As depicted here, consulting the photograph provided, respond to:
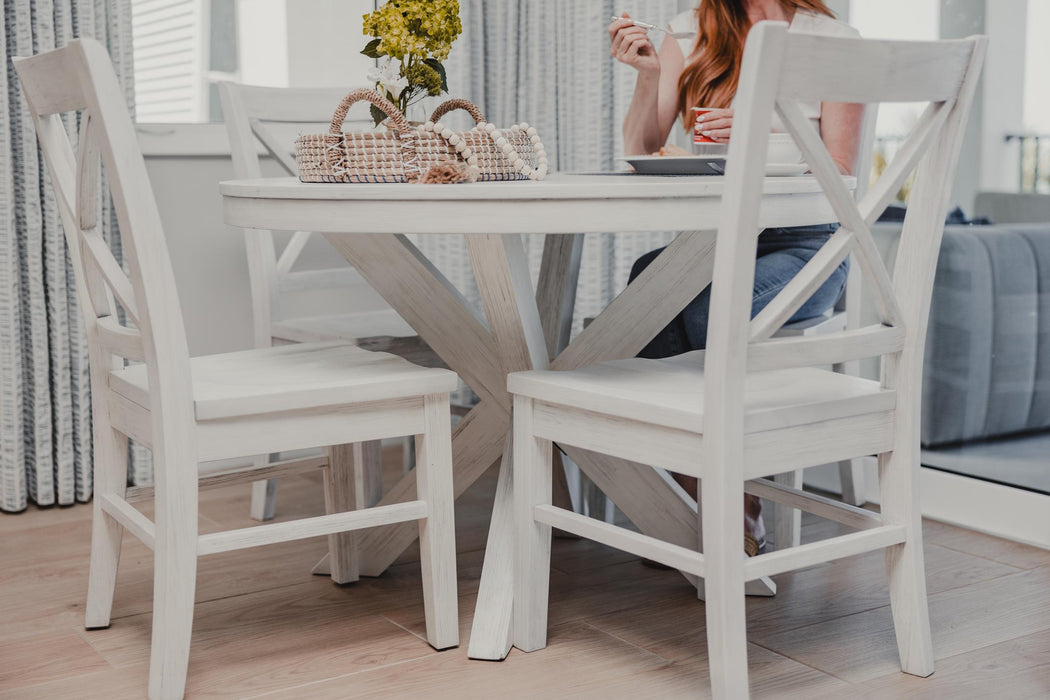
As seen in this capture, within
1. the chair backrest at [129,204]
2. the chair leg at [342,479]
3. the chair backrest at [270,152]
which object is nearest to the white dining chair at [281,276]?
the chair backrest at [270,152]

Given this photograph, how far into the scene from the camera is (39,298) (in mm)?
2783

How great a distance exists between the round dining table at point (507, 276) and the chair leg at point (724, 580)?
36 centimetres

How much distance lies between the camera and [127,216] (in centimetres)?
162

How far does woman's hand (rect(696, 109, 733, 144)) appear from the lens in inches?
80.4

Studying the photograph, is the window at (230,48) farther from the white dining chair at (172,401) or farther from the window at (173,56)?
the white dining chair at (172,401)

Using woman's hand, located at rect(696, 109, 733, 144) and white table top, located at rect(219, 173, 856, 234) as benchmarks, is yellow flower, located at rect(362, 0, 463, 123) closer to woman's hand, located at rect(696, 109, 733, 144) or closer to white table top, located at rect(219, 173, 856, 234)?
white table top, located at rect(219, 173, 856, 234)

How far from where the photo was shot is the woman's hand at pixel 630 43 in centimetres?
232

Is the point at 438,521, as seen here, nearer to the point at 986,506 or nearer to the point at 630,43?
the point at 630,43

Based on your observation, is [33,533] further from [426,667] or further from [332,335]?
[426,667]

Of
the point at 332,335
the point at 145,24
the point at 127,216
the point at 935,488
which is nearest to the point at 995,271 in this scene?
the point at 935,488

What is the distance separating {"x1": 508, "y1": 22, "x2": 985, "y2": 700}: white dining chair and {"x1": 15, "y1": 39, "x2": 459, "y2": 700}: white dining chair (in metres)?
0.16

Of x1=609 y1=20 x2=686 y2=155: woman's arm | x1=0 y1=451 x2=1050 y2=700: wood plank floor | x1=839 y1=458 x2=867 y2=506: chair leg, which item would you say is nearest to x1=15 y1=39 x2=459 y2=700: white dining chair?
x1=0 y1=451 x2=1050 y2=700: wood plank floor

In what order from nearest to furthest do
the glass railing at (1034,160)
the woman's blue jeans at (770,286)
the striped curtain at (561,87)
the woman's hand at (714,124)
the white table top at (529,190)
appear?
1. the white table top at (529,190)
2. the woman's hand at (714,124)
3. the woman's blue jeans at (770,286)
4. the glass railing at (1034,160)
5. the striped curtain at (561,87)

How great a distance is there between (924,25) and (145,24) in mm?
1994
